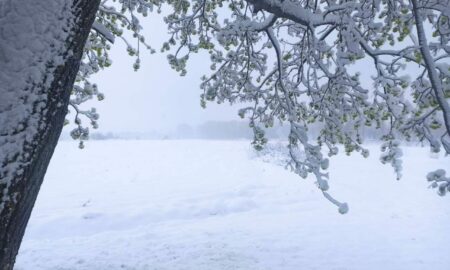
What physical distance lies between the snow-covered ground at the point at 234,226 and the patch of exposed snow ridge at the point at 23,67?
621cm

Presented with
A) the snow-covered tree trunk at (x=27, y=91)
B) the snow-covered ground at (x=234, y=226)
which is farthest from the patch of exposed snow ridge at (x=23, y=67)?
the snow-covered ground at (x=234, y=226)

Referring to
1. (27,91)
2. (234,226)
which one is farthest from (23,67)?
(234,226)

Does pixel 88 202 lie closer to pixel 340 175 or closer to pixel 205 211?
pixel 205 211

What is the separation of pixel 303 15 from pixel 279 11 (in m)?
0.22

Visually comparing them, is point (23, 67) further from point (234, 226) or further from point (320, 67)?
point (234, 226)

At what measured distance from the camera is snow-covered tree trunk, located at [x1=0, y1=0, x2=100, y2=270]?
1.43 metres

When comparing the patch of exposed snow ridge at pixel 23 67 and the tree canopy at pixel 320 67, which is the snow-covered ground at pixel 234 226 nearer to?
the tree canopy at pixel 320 67

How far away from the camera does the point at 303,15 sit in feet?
10.3

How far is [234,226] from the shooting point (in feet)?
33.6

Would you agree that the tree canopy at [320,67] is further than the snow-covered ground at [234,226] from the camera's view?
No

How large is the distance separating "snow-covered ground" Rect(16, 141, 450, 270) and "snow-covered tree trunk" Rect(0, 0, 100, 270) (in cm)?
608

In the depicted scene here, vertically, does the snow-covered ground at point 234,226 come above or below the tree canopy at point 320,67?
below

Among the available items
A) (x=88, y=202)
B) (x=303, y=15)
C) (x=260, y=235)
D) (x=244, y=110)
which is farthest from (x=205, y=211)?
(x=303, y=15)

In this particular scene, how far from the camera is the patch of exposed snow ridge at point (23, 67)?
56.0 inches
